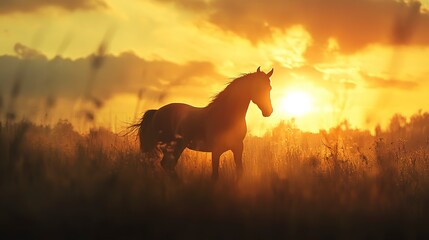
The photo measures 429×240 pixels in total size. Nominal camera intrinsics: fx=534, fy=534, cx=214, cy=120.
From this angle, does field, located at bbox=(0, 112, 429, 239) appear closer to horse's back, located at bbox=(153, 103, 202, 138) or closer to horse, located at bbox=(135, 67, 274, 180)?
horse, located at bbox=(135, 67, 274, 180)

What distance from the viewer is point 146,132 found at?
37.3 feet

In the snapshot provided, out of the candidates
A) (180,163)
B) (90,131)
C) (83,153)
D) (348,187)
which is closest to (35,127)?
(90,131)

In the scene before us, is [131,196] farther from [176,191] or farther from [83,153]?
[83,153]

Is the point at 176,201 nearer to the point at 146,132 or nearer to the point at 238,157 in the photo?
the point at 238,157

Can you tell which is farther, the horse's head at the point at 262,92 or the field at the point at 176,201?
the horse's head at the point at 262,92

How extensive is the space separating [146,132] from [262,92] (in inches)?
117

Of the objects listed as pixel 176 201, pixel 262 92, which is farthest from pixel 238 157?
pixel 176 201

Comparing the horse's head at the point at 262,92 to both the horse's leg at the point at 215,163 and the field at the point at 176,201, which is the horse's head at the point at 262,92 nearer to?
the horse's leg at the point at 215,163

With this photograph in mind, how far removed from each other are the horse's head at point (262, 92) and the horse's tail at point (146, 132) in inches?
103

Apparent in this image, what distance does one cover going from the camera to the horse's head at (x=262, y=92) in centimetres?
968

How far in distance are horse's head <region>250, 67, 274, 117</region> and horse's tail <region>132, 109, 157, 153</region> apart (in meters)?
2.61

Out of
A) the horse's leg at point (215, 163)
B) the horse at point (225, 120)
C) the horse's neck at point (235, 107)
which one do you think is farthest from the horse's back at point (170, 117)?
the horse's leg at point (215, 163)

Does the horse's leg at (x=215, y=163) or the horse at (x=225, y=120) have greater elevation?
the horse at (x=225, y=120)

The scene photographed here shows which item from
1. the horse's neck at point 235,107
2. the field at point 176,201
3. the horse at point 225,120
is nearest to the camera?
the field at point 176,201
